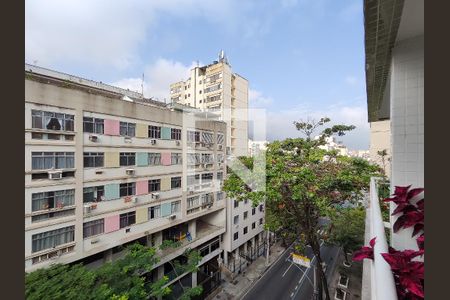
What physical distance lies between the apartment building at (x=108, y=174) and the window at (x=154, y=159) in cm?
5

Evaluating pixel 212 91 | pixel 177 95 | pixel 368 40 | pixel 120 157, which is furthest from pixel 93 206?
pixel 177 95

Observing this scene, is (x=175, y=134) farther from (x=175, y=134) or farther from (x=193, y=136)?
(x=193, y=136)

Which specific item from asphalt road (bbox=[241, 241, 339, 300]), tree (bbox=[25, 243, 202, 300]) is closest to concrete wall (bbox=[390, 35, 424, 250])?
tree (bbox=[25, 243, 202, 300])

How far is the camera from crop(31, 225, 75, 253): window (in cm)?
710

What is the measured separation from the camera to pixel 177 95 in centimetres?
2681

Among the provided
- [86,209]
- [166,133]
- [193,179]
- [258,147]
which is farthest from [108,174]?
[258,147]

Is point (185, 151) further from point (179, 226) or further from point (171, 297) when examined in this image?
point (171, 297)

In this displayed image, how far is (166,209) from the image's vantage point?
11.0m

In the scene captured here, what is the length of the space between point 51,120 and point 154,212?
563 cm

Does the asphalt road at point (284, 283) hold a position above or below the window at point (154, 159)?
below

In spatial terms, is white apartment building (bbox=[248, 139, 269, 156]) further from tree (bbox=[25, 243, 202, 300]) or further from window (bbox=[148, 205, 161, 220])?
tree (bbox=[25, 243, 202, 300])

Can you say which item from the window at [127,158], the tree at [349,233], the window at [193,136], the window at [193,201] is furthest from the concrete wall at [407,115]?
the tree at [349,233]

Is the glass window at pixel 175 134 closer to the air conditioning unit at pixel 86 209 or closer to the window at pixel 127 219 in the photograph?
the window at pixel 127 219

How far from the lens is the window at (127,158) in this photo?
364 inches
